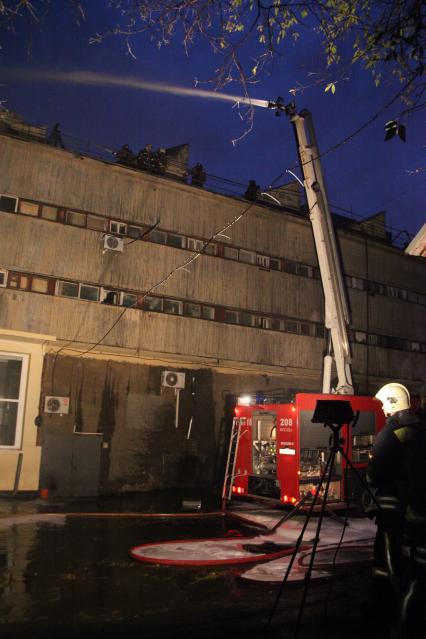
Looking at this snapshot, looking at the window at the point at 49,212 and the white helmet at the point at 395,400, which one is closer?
the white helmet at the point at 395,400

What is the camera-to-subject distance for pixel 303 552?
715cm

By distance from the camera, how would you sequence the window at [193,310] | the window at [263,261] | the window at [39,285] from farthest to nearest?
the window at [263,261], the window at [193,310], the window at [39,285]

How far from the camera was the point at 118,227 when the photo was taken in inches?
631

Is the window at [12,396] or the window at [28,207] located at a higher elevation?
the window at [28,207]

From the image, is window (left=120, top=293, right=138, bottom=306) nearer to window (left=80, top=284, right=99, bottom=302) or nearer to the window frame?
window (left=80, top=284, right=99, bottom=302)

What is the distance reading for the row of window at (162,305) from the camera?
568 inches

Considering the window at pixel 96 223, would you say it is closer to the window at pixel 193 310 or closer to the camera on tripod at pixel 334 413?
the window at pixel 193 310

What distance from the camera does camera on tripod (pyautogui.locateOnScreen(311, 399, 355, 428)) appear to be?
5.12m

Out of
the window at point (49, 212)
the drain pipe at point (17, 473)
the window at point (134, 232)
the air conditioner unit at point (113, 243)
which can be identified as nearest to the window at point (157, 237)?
the window at point (134, 232)

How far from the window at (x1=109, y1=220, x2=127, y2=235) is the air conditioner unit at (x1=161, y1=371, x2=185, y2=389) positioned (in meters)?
4.58

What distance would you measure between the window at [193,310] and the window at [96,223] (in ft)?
12.0

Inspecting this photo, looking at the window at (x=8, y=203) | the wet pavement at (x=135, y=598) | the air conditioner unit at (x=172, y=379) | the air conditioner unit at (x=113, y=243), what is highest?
the window at (x=8, y=203)

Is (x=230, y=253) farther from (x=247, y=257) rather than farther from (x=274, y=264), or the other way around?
(x=274, y=264)

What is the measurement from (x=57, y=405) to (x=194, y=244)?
6930 mm
